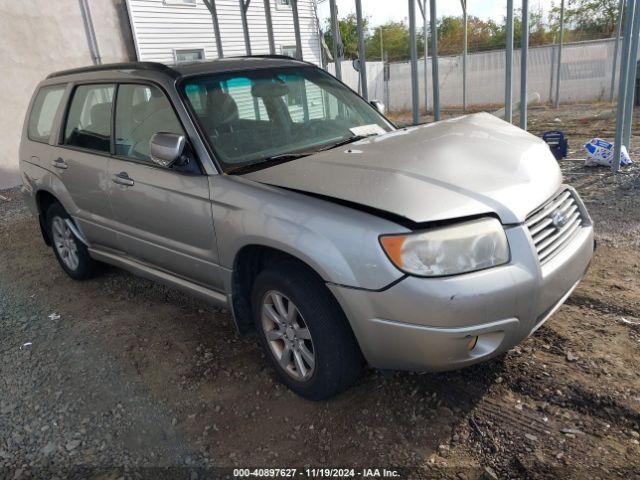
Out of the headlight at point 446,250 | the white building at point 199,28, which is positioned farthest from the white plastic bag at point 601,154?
the white building at point 199,28

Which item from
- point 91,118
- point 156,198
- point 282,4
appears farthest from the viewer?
point 282,4

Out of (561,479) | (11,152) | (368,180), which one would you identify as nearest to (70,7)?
(11,152)

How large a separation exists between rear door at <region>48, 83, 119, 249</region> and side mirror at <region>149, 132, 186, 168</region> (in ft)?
3.17

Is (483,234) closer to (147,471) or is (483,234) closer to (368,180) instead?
(368,180)

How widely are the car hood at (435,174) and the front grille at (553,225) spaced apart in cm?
6

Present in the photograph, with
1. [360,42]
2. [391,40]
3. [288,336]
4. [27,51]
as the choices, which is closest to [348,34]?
[391,40]

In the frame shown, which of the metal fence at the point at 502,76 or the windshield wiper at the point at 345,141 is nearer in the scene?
the windshield wiper at the point at 345,141

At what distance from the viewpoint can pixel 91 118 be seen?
4.12m

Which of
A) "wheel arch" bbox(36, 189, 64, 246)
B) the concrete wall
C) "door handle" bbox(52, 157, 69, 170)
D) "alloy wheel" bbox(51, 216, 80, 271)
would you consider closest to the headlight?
"door handle" bbox(52, 157, 69, 170)

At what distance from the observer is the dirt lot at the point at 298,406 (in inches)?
95.5

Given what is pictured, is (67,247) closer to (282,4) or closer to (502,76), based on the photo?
(282,4)

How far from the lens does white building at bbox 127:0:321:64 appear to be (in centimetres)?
1314

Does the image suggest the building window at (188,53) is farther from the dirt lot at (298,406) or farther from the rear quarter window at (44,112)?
the dirt lot at (298,406)

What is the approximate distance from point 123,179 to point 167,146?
0.82 metres
